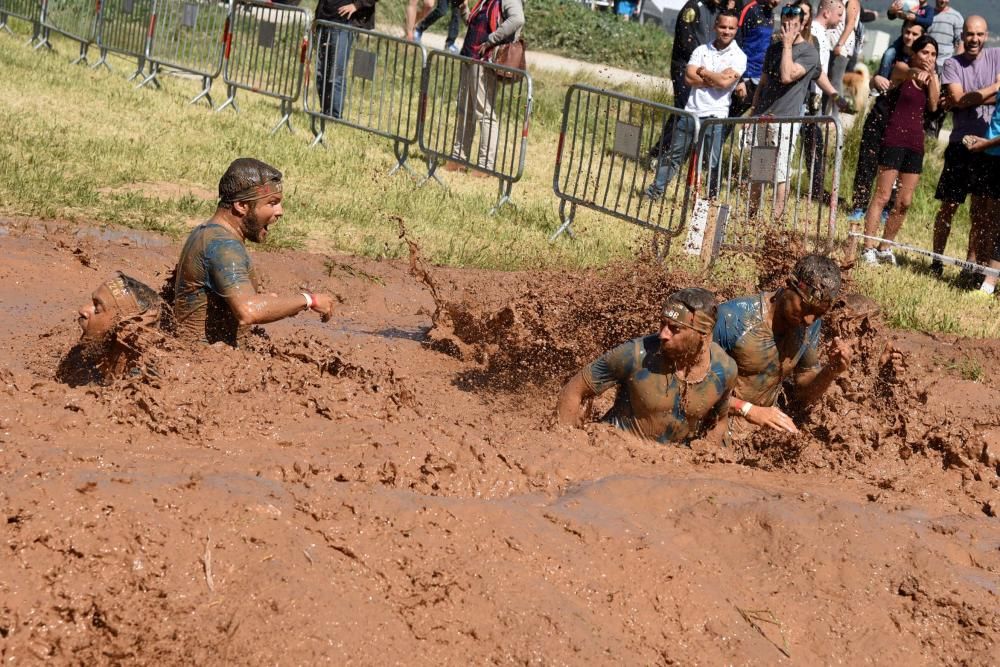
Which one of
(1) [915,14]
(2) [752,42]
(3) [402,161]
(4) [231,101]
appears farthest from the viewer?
(4) [231,101]

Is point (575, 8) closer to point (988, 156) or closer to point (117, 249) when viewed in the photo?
point (988, 156)

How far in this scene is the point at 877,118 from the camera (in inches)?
510

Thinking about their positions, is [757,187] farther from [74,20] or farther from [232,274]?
[74,20]

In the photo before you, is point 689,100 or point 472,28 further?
point 472,28

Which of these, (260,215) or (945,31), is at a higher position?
(945,31)

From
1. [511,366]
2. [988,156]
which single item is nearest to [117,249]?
[511,366]

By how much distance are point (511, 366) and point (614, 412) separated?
1.66 meters

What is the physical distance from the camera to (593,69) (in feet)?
80.6

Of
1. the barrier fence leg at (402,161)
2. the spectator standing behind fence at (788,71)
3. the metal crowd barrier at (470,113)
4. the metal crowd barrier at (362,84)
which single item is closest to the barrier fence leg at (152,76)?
the metal crowd barrier at (362,84)

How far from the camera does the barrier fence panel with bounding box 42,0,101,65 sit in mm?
18703

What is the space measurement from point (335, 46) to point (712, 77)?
507cm

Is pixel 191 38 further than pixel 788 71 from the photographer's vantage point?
Yes

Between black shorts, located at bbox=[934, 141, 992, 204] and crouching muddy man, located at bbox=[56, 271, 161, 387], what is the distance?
8618 millimetres

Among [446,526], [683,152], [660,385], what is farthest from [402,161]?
[446,526]
